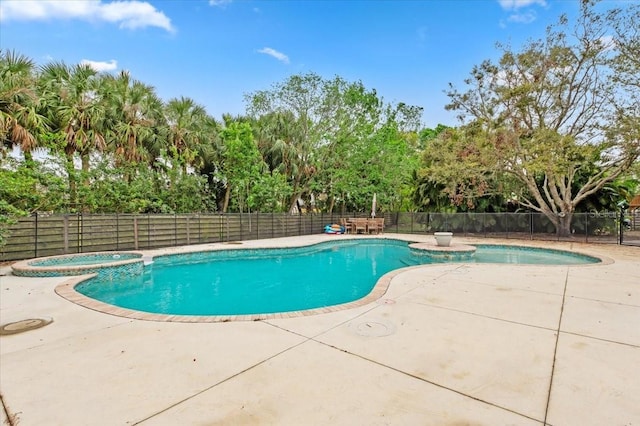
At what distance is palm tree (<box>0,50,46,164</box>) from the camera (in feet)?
30.1

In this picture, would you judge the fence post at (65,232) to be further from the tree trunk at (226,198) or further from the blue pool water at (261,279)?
the tree trunk at (226,198)

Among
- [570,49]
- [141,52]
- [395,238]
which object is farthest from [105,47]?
[570,49]

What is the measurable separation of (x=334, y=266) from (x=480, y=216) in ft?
35.1

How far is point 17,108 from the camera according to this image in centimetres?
938

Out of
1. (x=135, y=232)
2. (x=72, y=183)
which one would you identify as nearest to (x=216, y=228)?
(x=135, y=232)

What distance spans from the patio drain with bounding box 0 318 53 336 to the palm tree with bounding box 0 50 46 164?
7.62 metres

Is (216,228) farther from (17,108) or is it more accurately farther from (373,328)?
(373,328)

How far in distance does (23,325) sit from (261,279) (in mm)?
4383

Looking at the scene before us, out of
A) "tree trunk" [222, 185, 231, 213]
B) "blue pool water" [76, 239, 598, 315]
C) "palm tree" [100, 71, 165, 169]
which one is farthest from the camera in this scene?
"tree trunk" [222, 185, 231, 213]

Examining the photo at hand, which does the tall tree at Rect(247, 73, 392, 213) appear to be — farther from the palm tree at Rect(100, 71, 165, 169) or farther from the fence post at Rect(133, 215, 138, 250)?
the fence post at Rect(133, 215, 138, 250)

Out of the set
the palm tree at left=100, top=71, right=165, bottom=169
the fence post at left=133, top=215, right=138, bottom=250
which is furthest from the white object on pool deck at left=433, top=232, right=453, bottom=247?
the palm tree at left=100, top=71, right=165, bottom=169

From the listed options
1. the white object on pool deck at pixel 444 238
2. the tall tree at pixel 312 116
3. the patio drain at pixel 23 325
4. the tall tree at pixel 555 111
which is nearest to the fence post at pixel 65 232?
the patio drain at pixel 23 325

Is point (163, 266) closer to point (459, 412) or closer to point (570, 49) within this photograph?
point (459, 412)

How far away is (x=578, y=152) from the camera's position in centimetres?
1227
